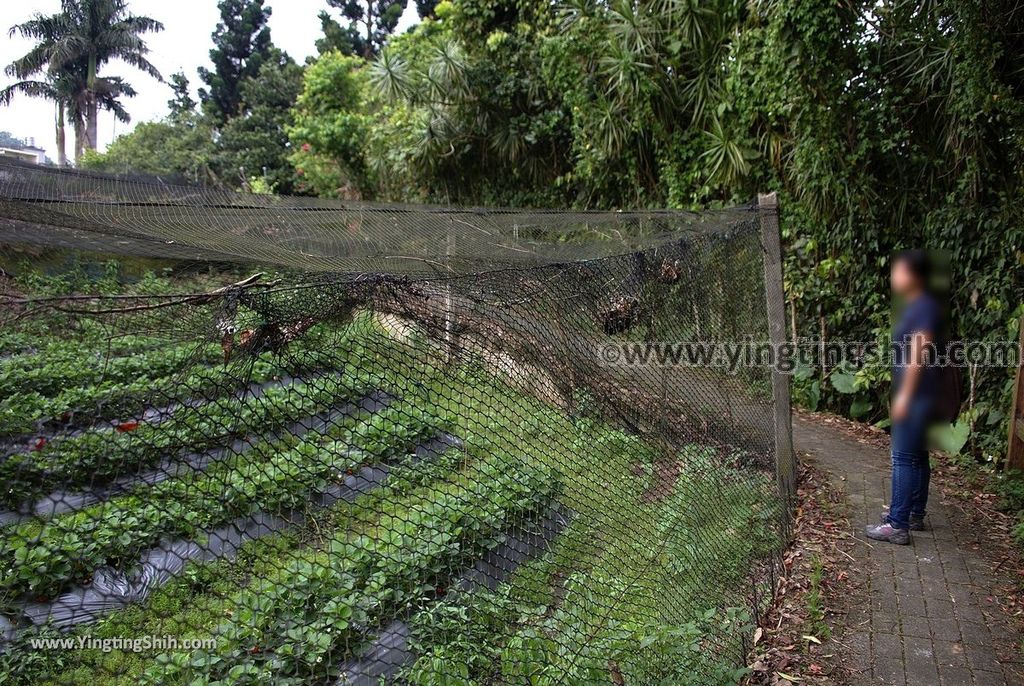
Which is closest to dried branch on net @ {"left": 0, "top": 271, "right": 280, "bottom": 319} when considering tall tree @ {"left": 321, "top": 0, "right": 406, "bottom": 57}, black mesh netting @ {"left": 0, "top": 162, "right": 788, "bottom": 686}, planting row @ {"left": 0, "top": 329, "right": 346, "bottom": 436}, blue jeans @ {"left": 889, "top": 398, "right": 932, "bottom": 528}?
black mesh netting @ {"left": 0, "top": 162, "right": 788, "bottom": 686}

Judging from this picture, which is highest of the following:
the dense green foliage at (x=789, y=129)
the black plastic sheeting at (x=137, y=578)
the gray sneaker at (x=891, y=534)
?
the dense green foliage at (x=789, y=129)

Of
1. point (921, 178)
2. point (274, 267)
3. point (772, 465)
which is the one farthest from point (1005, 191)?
point (274, 267)

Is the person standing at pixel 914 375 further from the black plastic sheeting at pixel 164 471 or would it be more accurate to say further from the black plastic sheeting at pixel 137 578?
the black plastic sheeting at pixel 164 471

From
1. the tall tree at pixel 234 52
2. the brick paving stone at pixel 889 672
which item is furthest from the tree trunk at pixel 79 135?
the brick paving stone at pixel 889 672

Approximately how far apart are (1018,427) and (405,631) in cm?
368

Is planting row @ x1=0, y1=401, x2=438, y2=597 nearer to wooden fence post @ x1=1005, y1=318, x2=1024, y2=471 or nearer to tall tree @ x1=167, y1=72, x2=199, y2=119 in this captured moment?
wooden fence post @ x1=1005, y1=318, x2=1024, y2=471

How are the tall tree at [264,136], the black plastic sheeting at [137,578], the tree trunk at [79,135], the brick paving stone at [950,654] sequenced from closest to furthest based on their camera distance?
1. the black plastic sheeting at [137,578]
2. the brick paving stone at [950,654]
3. the tall tree at [264,136]
4. the tree trunk at [79,135]

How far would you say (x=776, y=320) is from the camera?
3.91m

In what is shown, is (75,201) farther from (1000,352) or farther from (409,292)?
(1000,352)

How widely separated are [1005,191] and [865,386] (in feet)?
5.85

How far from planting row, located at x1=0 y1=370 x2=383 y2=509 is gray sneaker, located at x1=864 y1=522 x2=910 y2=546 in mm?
A: 3222

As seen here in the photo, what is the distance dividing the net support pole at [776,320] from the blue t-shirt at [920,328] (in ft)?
2.33

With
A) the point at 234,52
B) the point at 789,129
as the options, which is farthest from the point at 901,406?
the point at 234,52

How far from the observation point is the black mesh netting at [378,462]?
1302 mm
